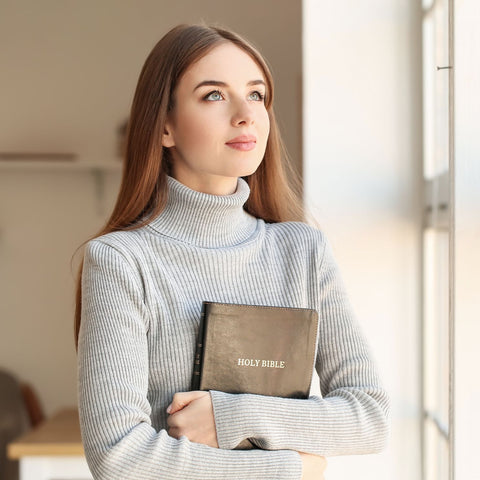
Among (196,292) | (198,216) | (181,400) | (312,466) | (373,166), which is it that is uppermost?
(373,166)

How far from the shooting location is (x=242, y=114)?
1235mm

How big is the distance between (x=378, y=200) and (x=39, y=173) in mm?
2144

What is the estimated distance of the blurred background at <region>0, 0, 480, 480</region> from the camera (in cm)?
141

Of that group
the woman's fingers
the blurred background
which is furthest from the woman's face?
the woman's fingers

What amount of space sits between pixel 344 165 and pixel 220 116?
91 cm

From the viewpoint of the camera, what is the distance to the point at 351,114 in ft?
6.89

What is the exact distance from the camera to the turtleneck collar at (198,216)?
1.29 m

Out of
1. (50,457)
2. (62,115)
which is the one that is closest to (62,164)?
(62,115)

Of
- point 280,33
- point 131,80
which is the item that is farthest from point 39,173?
point 280,33

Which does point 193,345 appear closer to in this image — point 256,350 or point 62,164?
point 256,350

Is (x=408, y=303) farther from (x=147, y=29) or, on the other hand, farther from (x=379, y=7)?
(x=147, y=29)
